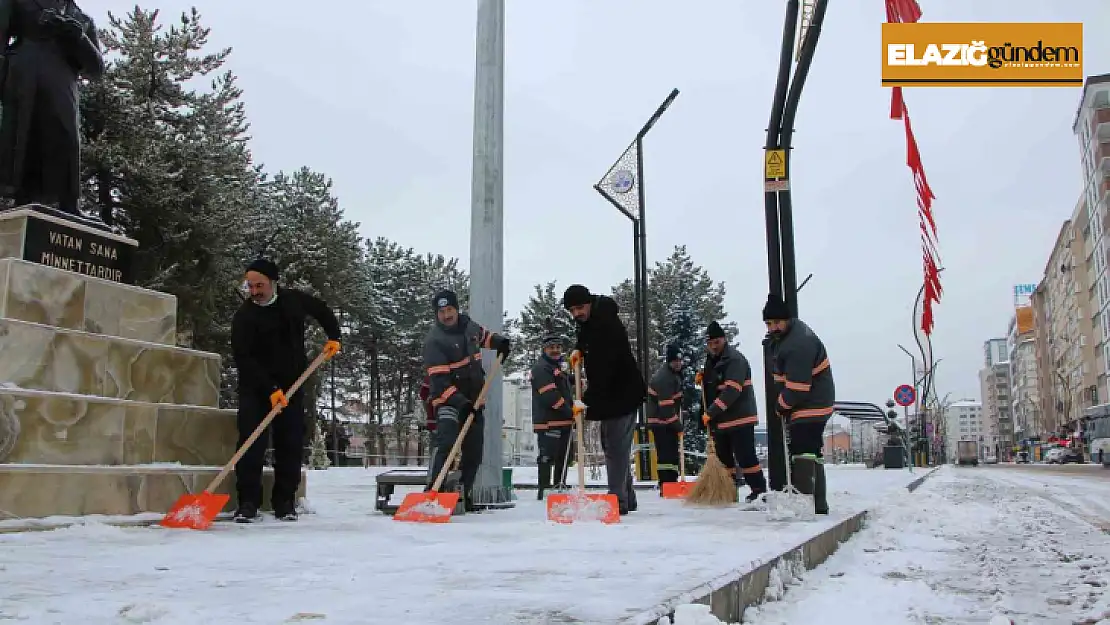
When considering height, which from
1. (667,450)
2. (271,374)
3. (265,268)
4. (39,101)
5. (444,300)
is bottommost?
(667,450)

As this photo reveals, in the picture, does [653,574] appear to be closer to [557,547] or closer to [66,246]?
[557,547]

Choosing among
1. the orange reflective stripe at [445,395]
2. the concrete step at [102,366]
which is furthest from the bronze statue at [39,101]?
the orange reflective stripe at [445,395]

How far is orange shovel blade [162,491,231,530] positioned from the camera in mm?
5621

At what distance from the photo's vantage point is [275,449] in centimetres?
659

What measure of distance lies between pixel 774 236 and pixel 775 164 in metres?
0.81

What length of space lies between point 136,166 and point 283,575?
21.2m

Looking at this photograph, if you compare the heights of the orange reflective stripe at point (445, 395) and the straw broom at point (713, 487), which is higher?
the orange reflective stripe at point (445, 395)

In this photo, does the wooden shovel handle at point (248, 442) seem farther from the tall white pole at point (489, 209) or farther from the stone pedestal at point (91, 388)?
the tall white pole at point (489, 209)

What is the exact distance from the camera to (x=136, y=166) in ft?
71.7

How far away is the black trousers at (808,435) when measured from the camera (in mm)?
7035

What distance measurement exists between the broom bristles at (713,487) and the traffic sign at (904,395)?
590 inches

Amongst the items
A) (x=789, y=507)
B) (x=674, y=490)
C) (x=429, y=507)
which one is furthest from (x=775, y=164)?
(x=429, y=507)

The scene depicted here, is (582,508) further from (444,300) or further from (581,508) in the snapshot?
(444,300)

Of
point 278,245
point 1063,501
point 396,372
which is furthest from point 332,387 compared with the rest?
point 1063,501
